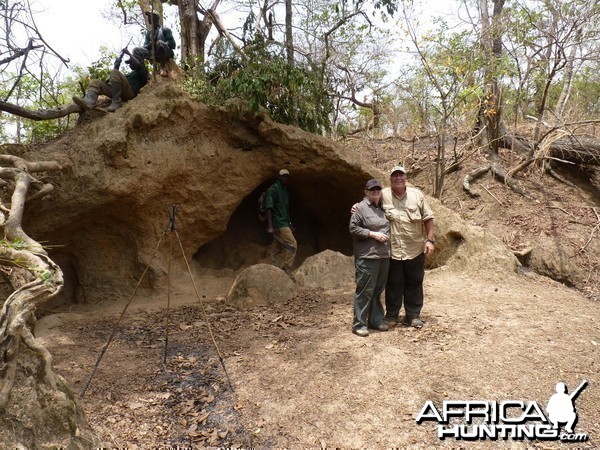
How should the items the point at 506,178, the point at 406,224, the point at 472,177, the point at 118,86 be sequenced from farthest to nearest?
the point at 472,177
the point at 506,178
the point at 118,86
the point at 406,224

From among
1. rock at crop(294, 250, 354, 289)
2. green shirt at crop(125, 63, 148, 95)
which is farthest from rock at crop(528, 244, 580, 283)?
green shirt at crop(125, 63, 148, 95)

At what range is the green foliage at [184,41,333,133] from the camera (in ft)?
22.3

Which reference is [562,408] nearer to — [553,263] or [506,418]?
[506,418]

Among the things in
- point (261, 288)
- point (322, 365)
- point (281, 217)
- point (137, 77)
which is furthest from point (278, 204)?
point (322, 365)

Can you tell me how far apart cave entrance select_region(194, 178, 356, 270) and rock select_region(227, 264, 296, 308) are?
6.55 feet

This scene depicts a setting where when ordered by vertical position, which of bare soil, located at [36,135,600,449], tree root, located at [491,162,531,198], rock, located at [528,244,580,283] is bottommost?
bare soil, located at [36,135,600,449]

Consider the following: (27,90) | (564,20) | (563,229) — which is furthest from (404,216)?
(27,90)

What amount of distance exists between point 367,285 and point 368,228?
59 cm

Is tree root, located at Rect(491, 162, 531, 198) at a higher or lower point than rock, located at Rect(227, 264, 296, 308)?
higher

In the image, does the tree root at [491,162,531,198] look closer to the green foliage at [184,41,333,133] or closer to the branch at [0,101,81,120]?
the green foliage at [184,41,333,133]

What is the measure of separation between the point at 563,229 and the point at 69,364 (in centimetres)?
831

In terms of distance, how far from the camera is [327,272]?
6.85m

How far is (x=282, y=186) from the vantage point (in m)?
7.77

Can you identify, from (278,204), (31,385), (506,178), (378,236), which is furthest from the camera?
(506,178)
